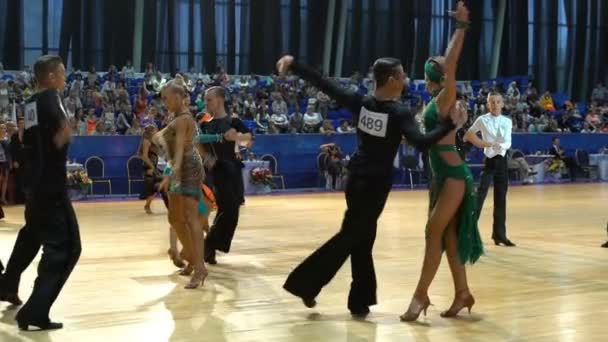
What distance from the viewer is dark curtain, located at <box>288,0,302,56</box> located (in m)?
28.9

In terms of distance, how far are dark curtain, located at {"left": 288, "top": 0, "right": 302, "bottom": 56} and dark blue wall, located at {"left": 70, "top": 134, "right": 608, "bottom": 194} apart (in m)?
7.96

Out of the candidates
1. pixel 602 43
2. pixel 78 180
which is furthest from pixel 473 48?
pixel 78 180

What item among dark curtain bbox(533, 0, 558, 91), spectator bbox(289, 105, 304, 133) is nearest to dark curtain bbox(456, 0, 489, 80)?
dark curtain bbox(533, 0, 558, 91)

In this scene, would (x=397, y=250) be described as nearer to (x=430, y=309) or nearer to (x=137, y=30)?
(x=430, y=309)

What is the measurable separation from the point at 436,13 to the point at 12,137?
64.4ft

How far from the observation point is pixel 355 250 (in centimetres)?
589

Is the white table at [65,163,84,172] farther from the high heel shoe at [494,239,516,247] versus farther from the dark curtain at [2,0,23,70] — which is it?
the high heel shoe at [494,239,516,247]

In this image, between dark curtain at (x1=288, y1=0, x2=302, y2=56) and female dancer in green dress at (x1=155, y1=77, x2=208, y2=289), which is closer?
female dancer in green dress at (x1=155, y1=77, x2=208, y2=289)

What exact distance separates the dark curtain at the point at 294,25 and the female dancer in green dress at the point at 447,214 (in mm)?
23422

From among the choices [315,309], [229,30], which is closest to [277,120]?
[229,30]

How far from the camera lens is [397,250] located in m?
9.37

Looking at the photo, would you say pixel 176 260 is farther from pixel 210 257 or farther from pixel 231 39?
pixel 231 39

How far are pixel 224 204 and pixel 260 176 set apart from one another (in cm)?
1100

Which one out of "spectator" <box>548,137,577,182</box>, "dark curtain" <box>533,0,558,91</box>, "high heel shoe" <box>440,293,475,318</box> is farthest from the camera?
"dark curtain" <box>533,0,558,91</box>
